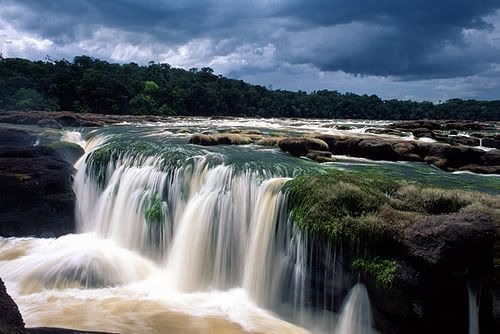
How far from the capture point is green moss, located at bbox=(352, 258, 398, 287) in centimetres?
880

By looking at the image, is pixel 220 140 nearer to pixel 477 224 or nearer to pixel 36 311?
pixel 36 311

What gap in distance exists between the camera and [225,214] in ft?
42.3

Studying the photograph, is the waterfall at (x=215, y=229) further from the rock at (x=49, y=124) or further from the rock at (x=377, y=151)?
the rock at (x=49, y=124)

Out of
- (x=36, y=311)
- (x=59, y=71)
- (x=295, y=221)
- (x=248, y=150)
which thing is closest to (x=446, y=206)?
(x=295, y=221)

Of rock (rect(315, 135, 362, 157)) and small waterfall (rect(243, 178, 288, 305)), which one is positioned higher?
rock (rect(315, 135, 362, 157))

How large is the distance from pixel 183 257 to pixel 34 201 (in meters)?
6.56

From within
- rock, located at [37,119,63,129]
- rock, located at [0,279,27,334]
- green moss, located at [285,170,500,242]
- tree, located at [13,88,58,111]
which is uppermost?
tree, located at [13,88,58,111]

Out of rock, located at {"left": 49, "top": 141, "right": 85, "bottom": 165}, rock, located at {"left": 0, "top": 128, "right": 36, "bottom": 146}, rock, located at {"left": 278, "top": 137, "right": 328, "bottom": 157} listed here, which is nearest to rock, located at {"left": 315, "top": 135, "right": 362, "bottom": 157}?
rock, located at {"left": 278, "top": 137, "right": 328, "bottom": 157}

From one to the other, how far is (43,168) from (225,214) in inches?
320

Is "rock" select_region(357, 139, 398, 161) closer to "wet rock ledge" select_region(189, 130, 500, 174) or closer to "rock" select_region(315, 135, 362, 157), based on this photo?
"wet rock ledge" select_region(189, 130, 500, 174)

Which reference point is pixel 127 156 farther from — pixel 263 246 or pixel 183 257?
pixel 263 246

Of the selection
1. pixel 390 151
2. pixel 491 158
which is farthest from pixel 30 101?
pixel 491 158

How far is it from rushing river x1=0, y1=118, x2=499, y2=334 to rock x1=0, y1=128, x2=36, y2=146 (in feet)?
22.2

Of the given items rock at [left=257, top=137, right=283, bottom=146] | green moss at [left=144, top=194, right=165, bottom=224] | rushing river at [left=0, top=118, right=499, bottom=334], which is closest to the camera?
rushing river at [left=0, top=118, right=499, bottom=334]
